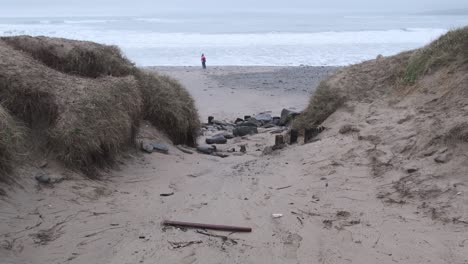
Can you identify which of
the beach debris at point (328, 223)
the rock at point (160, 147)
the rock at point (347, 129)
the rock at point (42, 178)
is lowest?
the beach debris at point (328, 223)

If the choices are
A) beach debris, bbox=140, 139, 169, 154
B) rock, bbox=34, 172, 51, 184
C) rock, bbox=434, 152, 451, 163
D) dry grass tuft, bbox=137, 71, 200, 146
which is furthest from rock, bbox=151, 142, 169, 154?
rock, bbox=434, 152, 451, 163

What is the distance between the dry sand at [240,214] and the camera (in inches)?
166

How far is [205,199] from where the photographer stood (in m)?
5.62

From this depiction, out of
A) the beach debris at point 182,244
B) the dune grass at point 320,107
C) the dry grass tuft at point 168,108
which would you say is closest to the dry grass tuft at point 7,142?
the beach debris at point 182,244

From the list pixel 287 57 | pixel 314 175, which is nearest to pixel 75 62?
pixel 314 175

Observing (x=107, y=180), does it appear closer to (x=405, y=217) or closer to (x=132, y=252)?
(x=132, y=252)

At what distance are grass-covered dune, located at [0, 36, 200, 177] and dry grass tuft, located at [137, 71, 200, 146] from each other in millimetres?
17

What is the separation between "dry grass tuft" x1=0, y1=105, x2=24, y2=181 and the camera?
487 centimetres

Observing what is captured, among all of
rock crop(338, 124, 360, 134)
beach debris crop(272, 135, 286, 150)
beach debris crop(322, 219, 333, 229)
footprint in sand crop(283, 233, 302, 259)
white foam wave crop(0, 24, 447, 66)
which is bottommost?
footprint in sand crop(283, 233, 302, 259)

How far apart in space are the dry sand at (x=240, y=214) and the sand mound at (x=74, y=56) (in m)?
1.86

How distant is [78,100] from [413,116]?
446 centimetres

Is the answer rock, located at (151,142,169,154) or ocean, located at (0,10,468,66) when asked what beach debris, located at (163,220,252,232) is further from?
ocean, located at (0,10,468,66)

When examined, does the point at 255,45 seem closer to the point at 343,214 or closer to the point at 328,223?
the point at 343,214

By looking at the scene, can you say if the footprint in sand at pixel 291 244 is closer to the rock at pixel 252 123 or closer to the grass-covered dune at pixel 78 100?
the grass-covered dune at pixel 78 100
